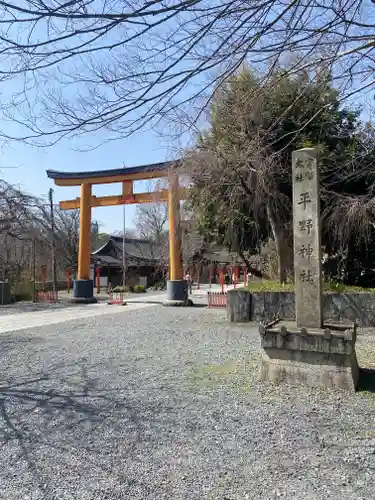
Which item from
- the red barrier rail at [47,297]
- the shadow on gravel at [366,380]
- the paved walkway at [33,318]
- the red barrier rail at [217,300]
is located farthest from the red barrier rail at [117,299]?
the shadow on gravel at [366,380]

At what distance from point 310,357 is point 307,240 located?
5.22 ft

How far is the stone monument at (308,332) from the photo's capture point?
4.85m

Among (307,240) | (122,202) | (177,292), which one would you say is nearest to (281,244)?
(177,292)

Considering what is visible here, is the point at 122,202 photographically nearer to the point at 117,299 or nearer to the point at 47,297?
the point at 117,299

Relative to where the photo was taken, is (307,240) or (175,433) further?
(307,240)

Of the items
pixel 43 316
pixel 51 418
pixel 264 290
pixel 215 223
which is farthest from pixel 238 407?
pixel 43 316

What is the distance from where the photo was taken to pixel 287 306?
10.5 meters

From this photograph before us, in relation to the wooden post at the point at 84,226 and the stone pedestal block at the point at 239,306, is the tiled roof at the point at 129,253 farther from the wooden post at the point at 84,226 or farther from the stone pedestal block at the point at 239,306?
the stone pedestal block at the point at 239,306

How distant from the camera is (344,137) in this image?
1171 cm

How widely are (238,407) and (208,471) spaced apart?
4.56ft

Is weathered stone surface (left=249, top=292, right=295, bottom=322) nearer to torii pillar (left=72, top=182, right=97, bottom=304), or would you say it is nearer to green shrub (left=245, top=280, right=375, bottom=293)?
green shrub (left=245, top=280, right=375, bottom=293)

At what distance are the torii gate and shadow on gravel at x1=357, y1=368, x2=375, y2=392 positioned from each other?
8652 millimetres

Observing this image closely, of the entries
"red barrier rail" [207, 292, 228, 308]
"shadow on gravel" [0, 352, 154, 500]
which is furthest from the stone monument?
"red barrier rail" [207, 292, 228, 308]

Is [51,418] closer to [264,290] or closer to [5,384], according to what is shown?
[5,384]
